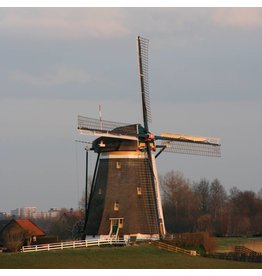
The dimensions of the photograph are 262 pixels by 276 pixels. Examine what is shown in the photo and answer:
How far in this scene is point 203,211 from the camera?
85562 mm

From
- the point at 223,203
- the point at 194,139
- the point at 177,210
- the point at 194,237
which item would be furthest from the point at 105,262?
the point at 223,203

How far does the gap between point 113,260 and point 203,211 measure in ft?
158

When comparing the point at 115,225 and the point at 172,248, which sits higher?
the point at 115,225

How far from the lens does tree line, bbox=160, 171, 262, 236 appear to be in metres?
74.9

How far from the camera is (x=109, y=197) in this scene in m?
46.8

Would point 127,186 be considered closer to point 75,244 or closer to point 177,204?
point 75,244

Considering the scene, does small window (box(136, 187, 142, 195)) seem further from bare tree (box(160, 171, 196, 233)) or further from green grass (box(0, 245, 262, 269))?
bare tree (box(160, 171, 196, 233))

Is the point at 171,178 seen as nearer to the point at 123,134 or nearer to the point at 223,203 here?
the point at 223,203

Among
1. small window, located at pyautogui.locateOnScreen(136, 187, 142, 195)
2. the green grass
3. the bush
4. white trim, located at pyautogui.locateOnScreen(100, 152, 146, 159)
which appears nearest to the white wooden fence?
the green grass

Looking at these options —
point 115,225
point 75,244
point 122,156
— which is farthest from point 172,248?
point 122,156

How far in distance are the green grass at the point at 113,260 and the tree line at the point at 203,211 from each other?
29.6 metres

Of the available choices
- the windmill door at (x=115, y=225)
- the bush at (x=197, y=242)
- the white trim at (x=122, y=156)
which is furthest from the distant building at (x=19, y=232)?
the bush at (x=197, y=242)

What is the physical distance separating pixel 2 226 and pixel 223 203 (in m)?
41.3

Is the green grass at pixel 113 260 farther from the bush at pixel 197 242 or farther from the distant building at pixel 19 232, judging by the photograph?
the distant building at pixel 19 232
